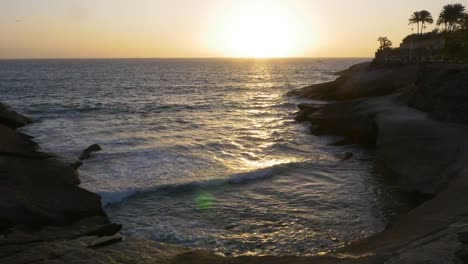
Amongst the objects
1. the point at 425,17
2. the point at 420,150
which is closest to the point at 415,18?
the point at 425,17

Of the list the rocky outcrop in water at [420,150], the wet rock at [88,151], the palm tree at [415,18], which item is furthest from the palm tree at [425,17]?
the wet rock at [88,151]

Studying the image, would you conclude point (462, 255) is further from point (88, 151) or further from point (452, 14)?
point (452, 14)

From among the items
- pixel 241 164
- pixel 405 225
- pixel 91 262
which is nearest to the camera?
pixel 91 262

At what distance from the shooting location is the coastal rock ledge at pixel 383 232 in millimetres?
9586

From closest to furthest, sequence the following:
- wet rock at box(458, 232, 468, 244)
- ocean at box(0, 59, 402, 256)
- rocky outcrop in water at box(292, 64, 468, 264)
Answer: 1. wet rock at box(458, 232, 468, 244)
2. rocky outcrop in water at box(292, 64, 468, 264)
3. ocean at box(0, 59, 402, 256)

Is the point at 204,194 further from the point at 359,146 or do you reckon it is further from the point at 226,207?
the point at 359,146

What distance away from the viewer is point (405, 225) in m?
11.7

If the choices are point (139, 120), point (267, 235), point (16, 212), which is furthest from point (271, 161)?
point (139, 120)

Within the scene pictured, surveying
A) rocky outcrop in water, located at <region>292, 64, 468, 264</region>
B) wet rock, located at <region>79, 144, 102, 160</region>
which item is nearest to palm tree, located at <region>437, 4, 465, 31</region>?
rocky outcrop in water, located at <region>292, 64, 468, 264</region>

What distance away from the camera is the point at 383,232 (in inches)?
464

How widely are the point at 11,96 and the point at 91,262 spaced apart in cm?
6094

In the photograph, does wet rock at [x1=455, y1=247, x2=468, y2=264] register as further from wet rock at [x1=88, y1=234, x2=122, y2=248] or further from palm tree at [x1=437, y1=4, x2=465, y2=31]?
palm tree at [x1=437, y1=4, x2=465, y2=31]

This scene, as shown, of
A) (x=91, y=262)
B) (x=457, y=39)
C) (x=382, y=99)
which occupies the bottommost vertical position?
→ (x=91, y=262)

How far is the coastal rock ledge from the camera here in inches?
377
